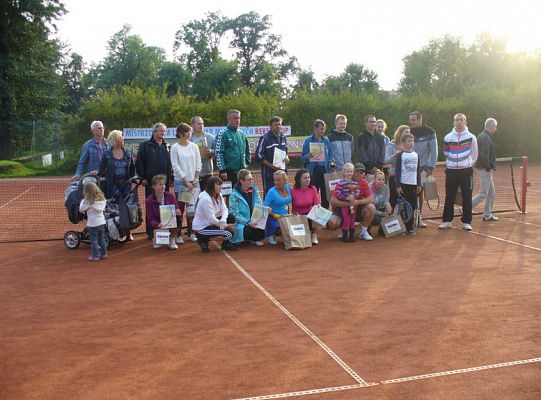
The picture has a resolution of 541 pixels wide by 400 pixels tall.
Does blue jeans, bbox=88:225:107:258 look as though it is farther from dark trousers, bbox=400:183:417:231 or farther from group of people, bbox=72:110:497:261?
dark trousers, bbox=400:183:417:231

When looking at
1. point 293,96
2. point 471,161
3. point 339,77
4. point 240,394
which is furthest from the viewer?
point 339,77

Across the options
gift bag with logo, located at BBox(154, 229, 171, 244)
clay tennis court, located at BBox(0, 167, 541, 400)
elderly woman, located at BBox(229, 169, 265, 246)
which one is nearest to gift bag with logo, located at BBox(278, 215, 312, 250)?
clay tennis court, located at BBox(0, 167, 541, 400)

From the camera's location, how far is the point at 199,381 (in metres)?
4.14

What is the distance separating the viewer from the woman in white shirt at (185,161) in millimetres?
8930

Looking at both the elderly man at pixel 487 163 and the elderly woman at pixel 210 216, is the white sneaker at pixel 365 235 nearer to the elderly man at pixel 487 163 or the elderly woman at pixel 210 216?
the elderly woman at pixel 210 216

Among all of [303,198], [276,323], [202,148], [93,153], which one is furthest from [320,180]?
[276,323]

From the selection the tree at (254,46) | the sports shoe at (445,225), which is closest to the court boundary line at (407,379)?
the sports shoe at (445,225)

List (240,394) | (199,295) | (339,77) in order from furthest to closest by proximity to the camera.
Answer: (339,77) → (199,295) → (240,394)

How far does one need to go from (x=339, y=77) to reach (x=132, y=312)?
50.3 metres

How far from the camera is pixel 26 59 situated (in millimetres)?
33312

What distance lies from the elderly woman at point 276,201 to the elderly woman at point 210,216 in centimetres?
74

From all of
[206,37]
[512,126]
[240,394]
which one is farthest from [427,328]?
[206,37]

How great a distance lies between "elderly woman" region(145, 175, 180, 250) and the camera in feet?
29.1

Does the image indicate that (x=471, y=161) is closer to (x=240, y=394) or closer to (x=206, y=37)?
(x=240, y=394)
